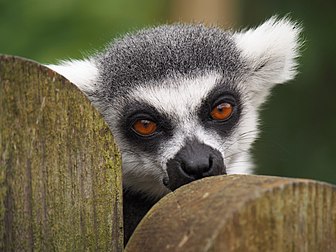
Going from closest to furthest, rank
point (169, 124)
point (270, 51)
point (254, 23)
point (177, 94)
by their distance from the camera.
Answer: point (169, 124) → point (177, 94) → point (270, 51) → point (254, 23)

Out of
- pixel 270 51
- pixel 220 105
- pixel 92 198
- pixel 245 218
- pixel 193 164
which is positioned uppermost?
pixel 270 51

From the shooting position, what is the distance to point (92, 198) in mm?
2023

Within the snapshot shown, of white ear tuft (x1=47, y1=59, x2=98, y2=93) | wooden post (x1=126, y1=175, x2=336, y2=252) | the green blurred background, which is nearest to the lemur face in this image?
white ear tuft (x1=47, y1=59, x2=98, y2=93)

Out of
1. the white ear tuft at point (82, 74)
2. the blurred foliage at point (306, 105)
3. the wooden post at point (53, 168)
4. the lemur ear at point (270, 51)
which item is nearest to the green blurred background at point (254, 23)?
the blurred foliage at point (306, 105)

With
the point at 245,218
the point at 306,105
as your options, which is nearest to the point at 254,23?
the point at 306,105

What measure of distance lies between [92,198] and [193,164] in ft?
4.28

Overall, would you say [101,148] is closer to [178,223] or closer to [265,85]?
[178,223]

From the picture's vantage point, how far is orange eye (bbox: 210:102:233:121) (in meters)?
3.84

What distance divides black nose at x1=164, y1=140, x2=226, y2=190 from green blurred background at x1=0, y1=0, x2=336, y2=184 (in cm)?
297

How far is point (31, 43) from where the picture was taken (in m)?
6.70

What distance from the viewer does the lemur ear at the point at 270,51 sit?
434cm

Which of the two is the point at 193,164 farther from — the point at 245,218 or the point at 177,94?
the point at 245,218

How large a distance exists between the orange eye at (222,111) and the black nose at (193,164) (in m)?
0.36

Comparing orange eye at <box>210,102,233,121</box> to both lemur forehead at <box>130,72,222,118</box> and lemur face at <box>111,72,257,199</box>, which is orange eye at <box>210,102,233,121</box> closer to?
lemur face at <box>111,72,257,199</box>
